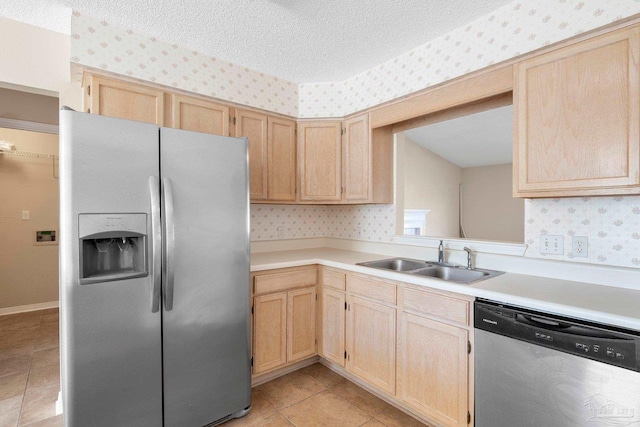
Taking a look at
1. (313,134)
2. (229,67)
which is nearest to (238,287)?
(313,134)

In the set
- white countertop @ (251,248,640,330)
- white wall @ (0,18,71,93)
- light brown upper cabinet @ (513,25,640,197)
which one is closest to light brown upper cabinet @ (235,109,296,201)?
white countertop @ (251,248,640,330)

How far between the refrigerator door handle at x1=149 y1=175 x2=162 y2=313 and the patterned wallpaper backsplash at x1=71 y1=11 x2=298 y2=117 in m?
1.00

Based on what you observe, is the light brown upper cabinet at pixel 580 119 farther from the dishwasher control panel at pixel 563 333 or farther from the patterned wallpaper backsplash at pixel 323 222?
the patterned wallpaper backsplash at pixel 323 222

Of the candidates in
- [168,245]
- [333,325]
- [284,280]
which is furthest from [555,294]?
[168,245]

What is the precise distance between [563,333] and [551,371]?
0.19m

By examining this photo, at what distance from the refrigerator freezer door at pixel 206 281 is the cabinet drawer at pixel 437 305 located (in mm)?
1049

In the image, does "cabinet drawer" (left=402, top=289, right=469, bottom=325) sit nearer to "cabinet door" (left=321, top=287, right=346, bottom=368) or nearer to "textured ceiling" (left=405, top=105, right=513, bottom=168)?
"cabinet door" (left=321, top=287, right=346, bottom=368)

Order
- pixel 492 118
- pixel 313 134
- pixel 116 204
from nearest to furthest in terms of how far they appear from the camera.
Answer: pixel 116 204 → pixel 492 118 → pixel 313 134

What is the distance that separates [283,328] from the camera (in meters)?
2.43

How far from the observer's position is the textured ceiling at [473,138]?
219 centimetres

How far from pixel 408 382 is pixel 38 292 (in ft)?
15.6

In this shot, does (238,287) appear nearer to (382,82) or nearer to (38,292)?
(382,82)

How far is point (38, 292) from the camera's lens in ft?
13.4

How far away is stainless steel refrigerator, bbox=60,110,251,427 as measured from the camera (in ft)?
4.89
